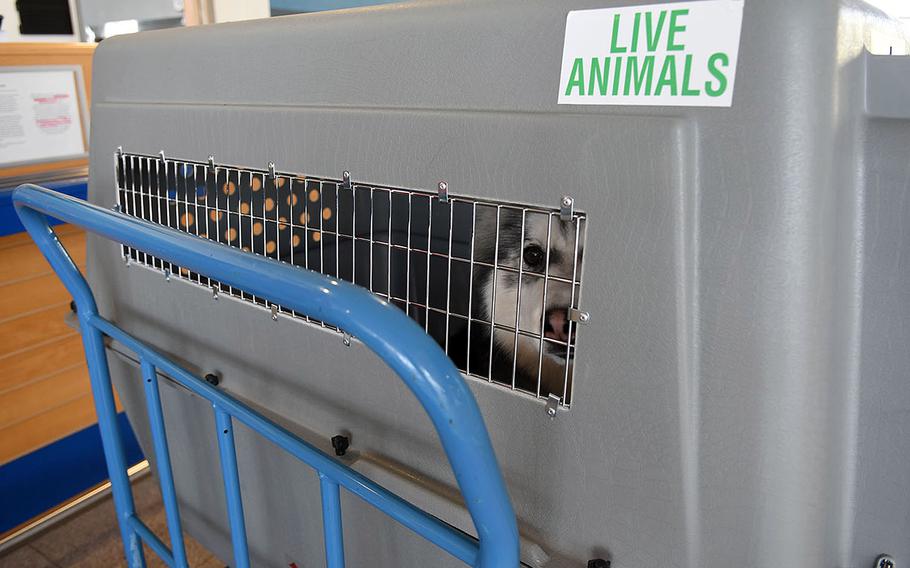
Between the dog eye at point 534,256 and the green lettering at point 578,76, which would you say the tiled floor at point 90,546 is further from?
the green lettering at point 578,76

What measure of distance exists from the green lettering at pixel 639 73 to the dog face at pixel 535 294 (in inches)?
4.6

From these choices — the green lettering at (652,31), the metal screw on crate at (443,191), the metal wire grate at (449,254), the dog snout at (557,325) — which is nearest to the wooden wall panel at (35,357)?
the metal wire grate at (449,254)

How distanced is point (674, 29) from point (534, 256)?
0.22 m

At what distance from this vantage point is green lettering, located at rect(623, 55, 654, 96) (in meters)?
0.52

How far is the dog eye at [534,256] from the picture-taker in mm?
613

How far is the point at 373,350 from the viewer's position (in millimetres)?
472

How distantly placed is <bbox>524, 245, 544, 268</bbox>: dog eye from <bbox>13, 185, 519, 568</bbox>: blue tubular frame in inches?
7.0

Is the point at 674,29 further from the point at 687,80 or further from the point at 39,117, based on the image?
the point at 39,117

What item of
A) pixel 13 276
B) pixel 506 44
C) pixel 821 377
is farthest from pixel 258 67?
pixel 13 276

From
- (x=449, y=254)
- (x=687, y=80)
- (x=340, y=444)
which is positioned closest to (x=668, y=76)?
(x=687, y=80)

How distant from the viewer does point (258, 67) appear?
83cm

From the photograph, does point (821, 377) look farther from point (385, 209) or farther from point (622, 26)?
point (385, 209)

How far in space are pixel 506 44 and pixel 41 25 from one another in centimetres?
254

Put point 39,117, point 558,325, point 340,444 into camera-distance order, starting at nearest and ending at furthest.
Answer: point 558,325
point 340,444
point 39,117
